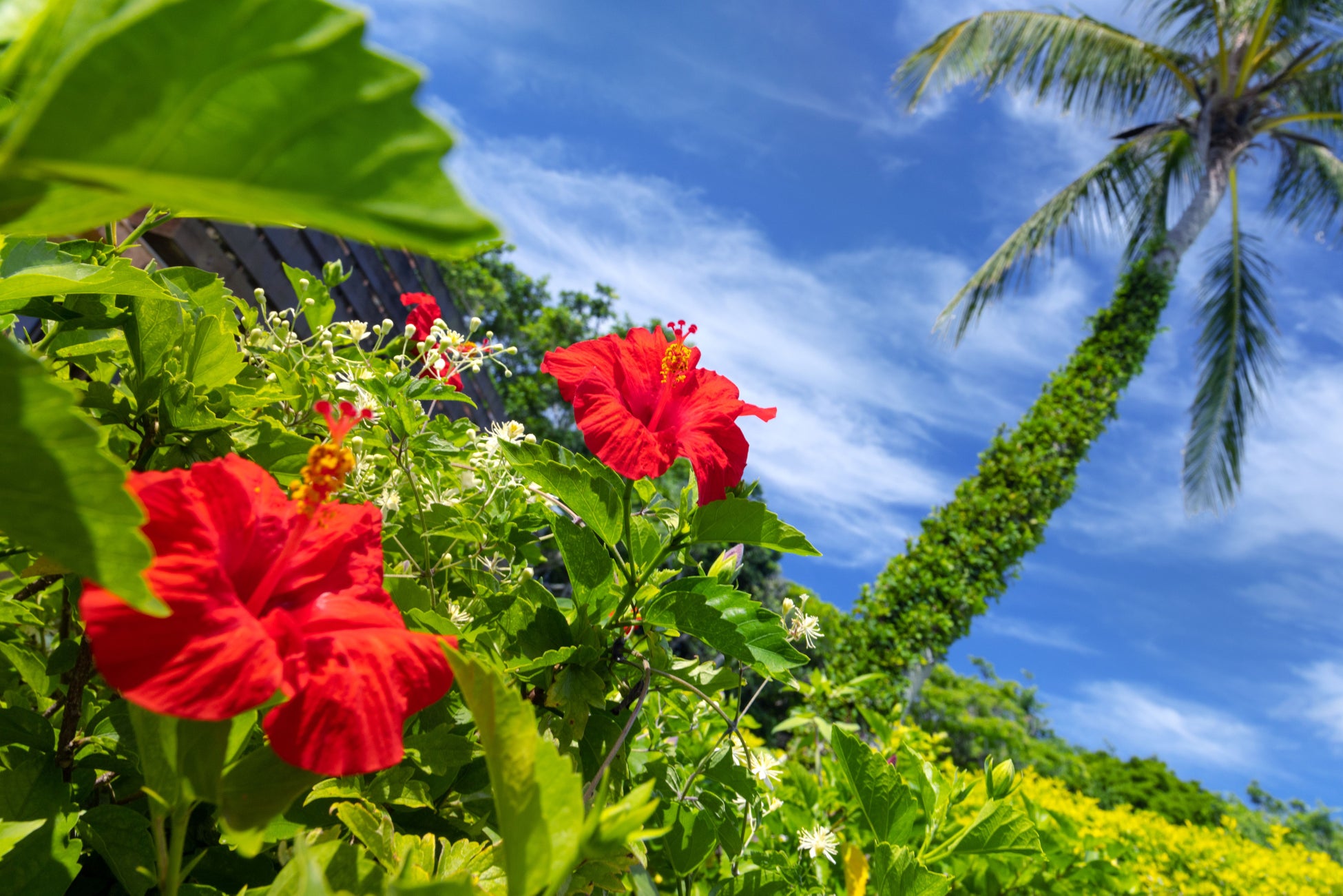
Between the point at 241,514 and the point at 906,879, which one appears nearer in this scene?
the point at 241,514

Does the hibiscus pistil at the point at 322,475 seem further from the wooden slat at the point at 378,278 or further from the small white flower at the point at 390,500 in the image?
the wooden slat at the point at 378,278

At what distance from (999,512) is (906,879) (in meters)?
7.53

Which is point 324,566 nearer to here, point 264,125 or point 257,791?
point 257,791

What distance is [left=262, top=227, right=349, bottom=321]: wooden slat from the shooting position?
7.82ft

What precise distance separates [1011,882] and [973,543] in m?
6.62

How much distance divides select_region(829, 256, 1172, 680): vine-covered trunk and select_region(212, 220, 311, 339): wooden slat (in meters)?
5.90

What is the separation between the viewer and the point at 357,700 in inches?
16.6

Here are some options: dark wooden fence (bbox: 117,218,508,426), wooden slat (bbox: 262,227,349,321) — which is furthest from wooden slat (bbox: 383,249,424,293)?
wooden slat (bbox: 262,227,349,321)

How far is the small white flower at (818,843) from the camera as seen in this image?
3.83 ft

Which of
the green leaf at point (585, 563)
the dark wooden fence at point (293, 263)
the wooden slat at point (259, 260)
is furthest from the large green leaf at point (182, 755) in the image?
the wooden slat at point (259, 260)

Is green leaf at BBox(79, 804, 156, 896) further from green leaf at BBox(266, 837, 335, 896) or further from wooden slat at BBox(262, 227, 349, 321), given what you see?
wooden slat at BBox(262, 227, 349, 321)

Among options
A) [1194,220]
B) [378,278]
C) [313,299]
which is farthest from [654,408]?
[1194,220]

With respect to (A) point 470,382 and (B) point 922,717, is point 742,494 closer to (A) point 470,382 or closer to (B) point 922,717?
(A) point 470,382

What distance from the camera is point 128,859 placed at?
0.55 metres
